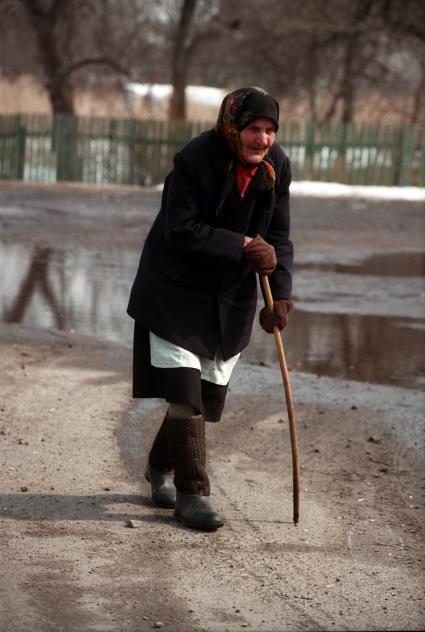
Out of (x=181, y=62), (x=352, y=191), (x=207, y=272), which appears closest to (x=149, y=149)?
(x=352, y=191)

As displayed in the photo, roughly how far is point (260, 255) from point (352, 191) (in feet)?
73.5

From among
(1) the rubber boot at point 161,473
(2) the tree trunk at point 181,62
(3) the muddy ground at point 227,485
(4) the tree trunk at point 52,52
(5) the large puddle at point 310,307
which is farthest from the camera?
(2) the tree trunk at point 181,62

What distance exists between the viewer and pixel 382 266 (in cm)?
1459

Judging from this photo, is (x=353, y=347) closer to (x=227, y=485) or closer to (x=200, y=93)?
(x=227, y=485)

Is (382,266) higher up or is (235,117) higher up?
(235,117)

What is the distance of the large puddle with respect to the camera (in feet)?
28.7

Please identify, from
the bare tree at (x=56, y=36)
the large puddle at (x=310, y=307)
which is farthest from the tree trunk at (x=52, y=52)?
the large puddle at (x=310, y=307)

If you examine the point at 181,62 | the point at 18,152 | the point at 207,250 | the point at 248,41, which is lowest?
the point at 18,152

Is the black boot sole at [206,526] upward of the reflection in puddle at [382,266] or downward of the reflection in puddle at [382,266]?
upward

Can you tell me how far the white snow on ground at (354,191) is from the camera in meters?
26.2

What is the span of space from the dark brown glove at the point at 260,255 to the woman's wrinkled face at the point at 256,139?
291 millimetres

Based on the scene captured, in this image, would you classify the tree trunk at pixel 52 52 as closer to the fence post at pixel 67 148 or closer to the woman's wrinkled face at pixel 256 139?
the fence post at pixel 67 148

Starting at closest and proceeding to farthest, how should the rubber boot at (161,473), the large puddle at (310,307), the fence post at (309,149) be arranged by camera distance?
the rubber boot at (161,473)
the large puddle at (310,307)
the fence post at (309,149)

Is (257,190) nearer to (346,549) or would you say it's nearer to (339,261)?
(346,549)
